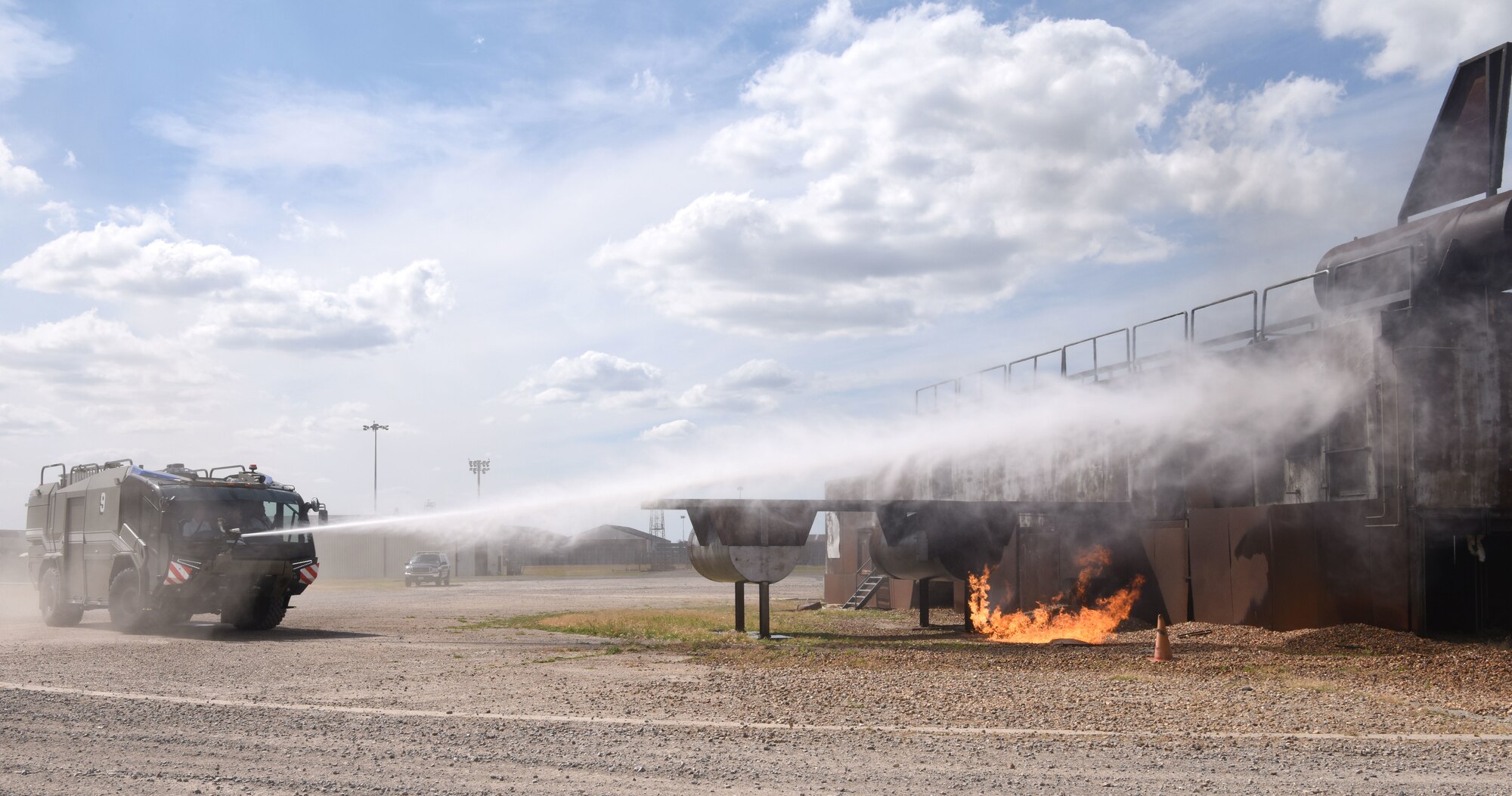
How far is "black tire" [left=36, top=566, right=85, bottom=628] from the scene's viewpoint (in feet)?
76.4

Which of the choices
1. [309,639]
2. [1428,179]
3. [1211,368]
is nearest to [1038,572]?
[1211,368]

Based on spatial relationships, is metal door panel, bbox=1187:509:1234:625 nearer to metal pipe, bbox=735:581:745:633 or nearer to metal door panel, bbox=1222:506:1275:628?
metal door panel, bbox=1222:506:1275:628

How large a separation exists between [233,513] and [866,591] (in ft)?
58.0

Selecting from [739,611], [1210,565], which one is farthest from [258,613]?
[1210,565]

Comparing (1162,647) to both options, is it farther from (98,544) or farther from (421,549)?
(421,549)

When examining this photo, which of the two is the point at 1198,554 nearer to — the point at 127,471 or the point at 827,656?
the point at 827,656

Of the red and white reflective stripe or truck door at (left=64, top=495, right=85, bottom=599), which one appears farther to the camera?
truck door at (left=64, top=495, right=85, bottom=599)

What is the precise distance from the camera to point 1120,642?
2003cm

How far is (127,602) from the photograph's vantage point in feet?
70.3

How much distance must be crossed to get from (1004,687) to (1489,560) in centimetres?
1013

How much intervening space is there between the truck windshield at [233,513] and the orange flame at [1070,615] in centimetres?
1379

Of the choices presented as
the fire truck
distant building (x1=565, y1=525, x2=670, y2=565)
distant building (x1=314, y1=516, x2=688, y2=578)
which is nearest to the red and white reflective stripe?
the fire truck

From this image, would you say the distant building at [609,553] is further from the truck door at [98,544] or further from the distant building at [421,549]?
the truck door at [98,544]

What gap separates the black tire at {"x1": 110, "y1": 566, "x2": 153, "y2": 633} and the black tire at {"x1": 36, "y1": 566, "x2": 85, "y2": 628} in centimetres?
206
